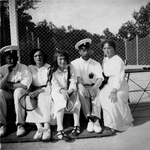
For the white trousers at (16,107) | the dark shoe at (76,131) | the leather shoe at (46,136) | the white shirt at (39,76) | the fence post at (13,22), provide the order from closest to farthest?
the leather shoe at (46,136) < the dark shoe at (76,131) < the white trousers at (16,107) < the white shirt at (39,76) < the fence post at (13,22)

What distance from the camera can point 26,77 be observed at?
338cm

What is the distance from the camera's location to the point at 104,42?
360cm

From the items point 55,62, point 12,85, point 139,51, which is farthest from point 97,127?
point 139,51

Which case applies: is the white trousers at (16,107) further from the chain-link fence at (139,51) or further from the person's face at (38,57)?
the chain-link fence at (139,51)

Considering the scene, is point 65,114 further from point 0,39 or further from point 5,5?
point 5,5

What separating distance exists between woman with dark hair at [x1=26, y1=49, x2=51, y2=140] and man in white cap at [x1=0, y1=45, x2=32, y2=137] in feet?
0.48

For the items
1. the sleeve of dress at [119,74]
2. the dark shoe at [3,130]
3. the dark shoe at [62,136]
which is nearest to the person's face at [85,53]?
the sleeve of dress at [119,74]

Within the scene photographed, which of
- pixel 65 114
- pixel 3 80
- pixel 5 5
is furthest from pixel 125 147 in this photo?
pixel 5 5

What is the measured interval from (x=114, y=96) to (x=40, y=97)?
130 centimetres

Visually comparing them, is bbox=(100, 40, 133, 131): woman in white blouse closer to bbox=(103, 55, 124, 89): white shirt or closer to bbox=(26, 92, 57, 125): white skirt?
bbox=(103, 55, 124, 89): white shirt

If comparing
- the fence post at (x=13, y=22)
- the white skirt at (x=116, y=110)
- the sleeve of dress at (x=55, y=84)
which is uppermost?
the fence post at (x=13, y=22)

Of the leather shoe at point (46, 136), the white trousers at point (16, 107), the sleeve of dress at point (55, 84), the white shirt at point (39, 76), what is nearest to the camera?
the leather shoe at point (46, 136)

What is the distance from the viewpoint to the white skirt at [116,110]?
10.5 ft

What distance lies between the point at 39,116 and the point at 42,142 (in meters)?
0.47
